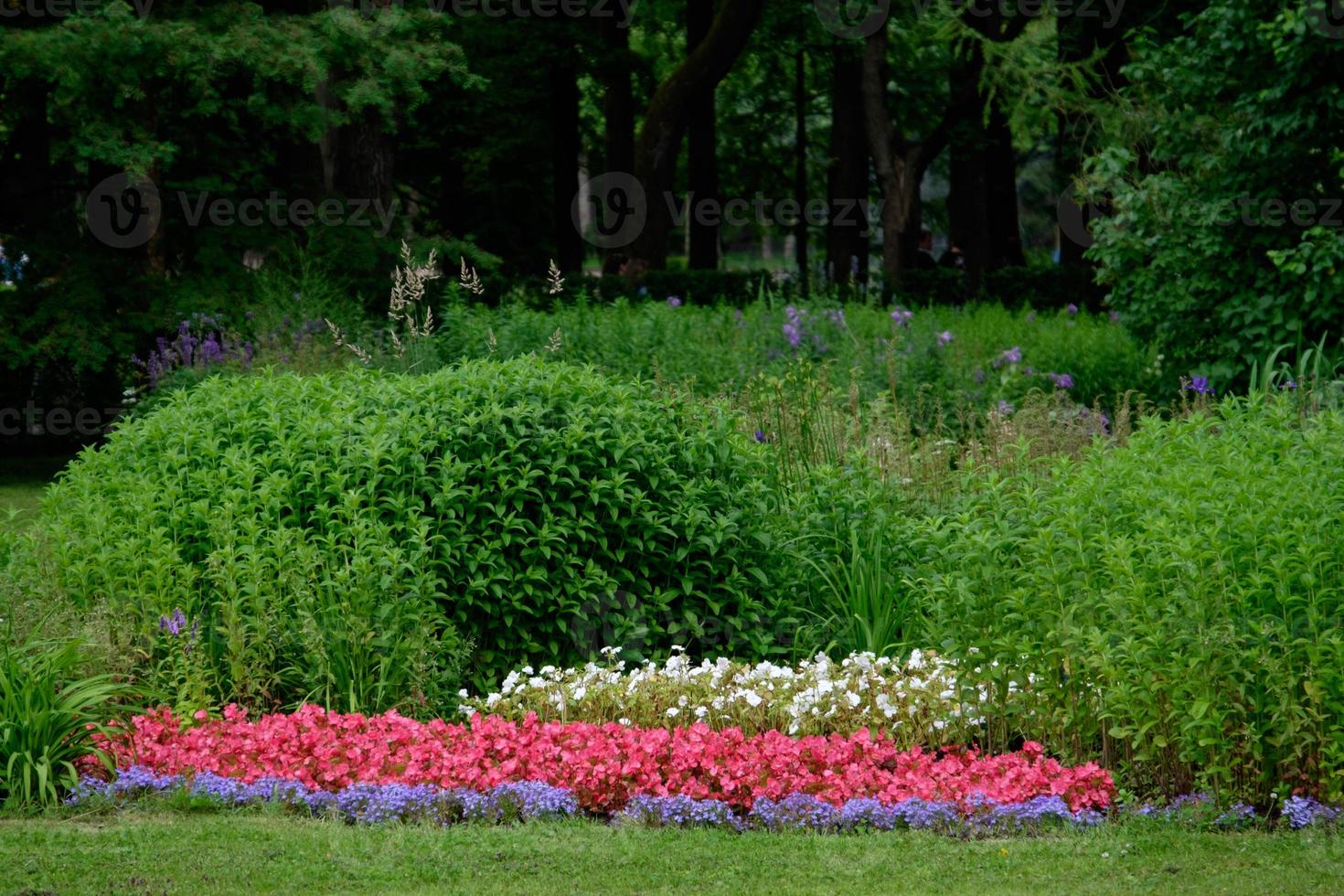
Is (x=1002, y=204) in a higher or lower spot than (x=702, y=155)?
lower

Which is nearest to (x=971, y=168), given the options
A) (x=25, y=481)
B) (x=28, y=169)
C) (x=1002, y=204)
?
(x=1002, y=204)

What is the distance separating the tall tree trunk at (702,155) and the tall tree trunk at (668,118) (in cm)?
290

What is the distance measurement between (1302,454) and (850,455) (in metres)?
2.39

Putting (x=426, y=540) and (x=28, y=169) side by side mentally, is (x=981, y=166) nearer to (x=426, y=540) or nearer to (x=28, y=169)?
(x=28, y=169)

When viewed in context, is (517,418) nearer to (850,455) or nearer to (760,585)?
(760,585)

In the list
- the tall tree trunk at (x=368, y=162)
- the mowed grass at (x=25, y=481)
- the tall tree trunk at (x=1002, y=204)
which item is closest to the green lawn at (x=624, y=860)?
the mowed grass at (x=25, y=481)

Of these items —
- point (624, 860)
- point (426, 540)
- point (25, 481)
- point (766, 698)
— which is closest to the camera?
point (624, 860)

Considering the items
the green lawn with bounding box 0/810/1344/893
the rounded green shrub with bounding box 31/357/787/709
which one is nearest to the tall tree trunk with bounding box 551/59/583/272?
the rounded green shrub with bounding box 31/357/787/709

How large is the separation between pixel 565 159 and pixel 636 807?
18.7m

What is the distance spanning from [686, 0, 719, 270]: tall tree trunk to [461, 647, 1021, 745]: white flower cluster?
18.4 meters

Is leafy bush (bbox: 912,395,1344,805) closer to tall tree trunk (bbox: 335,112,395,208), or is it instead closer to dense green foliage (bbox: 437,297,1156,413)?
dense green foliage (bbox: 437,297,1156,413)

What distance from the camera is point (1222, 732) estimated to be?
451 cm

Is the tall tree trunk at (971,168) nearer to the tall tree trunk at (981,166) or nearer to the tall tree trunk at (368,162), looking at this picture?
the tall tree trunk at (981,166)

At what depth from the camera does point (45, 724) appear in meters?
4.89
